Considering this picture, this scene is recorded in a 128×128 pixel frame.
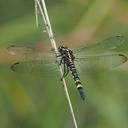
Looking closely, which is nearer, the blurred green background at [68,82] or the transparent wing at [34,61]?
the transparent wing at [34,61]

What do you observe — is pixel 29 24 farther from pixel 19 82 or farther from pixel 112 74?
pixel 112 74

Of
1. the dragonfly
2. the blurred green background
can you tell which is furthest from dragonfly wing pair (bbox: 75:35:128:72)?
the blurred green background

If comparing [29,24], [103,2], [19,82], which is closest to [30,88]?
[19,82]

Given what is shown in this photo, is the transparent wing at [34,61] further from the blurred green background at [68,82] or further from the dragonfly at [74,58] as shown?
the blurred green background at [68,82]

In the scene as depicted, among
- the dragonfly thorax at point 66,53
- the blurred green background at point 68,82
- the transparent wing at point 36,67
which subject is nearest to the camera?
the transparent wing at point 36,67

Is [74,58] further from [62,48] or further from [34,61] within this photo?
[34,61]

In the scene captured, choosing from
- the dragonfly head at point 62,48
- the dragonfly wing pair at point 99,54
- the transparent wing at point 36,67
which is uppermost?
the dragonfly head at point 62,48

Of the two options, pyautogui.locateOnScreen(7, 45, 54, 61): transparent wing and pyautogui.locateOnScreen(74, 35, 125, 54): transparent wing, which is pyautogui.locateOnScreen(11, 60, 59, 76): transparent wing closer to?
pyautogui.locateOnScreen(7, 45, 54, 61): transparent wing

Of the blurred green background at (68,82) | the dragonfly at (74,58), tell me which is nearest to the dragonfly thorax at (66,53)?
the dragonfly at (74,58)
